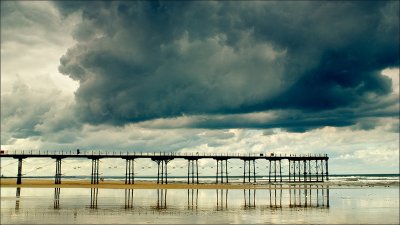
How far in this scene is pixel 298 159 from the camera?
323ft

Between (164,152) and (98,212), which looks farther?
(164,152)

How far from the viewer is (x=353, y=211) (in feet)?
103

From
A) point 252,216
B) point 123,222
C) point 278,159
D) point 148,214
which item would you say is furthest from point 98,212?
point 278,159

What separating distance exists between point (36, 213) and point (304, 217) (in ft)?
55.3

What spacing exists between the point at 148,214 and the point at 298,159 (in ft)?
240

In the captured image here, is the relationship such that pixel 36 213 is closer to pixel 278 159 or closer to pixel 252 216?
pixel 252 216

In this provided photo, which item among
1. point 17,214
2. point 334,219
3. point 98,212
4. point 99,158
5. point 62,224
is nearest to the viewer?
point 62,224

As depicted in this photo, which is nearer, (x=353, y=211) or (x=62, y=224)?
(x=62, y=224)

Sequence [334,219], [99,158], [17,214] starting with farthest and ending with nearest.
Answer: [99,158] → [17,214] → [334,219]

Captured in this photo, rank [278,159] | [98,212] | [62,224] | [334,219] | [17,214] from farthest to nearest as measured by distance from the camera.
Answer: [278,159] → [98,212] → [17,214] → [334,219] → [62,224]

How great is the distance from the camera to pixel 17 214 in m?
28.7

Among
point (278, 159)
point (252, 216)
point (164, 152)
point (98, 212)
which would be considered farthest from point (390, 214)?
point (278, 159)

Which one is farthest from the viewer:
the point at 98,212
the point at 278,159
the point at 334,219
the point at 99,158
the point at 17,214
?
the point at 278,159

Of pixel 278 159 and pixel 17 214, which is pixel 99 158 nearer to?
pixel 278 159
